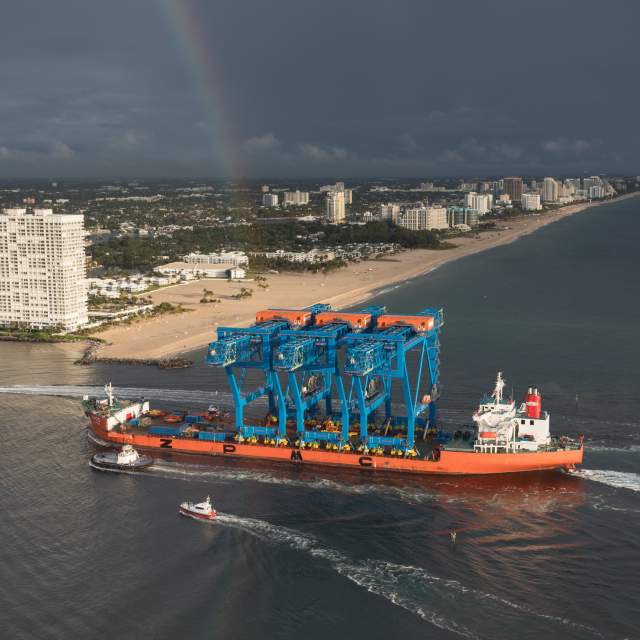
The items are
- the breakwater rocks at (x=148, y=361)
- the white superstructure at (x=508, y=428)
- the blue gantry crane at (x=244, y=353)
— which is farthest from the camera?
the breakwater rocks at (x=148, y=361)

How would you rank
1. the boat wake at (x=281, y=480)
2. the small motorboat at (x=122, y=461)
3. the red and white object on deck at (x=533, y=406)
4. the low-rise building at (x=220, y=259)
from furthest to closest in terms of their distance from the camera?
the low-rise building at (x=220, y=259) < the small motorboat at (x=122, y=461) < the red and white object on deck at (x=533, y=406) < the boat wake at (x=281, y=480)

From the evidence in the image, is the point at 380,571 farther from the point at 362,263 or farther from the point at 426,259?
the point at 426,259

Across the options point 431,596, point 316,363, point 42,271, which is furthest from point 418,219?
point 431,596

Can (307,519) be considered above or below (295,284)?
below

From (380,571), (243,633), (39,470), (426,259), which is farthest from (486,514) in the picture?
(426,259)

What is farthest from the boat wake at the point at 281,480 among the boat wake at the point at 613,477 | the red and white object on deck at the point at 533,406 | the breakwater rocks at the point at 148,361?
the breakwater rocks at the point at 148,361

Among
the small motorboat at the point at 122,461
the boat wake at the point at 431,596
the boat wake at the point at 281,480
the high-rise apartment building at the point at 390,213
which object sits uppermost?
the high-rise apartment building at the point at 390,213

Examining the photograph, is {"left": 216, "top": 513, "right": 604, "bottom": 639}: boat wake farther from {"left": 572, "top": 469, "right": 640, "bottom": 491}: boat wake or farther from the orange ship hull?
{"left": 572, "top": 469, "right": 640, "bottom": 491}: boat wake

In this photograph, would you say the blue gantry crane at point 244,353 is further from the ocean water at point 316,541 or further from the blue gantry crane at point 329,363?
the ocean water at point 316,541
